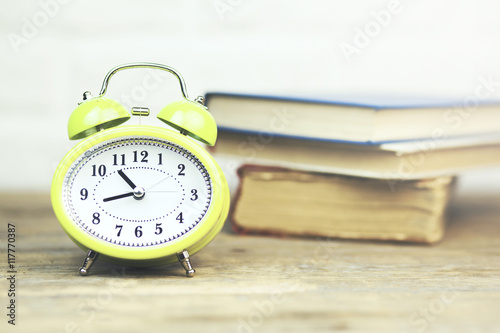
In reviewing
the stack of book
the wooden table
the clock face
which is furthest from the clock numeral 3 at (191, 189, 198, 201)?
the stack of book

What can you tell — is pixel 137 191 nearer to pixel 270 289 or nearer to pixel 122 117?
pixel 122 117

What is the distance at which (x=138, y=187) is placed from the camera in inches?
34.9

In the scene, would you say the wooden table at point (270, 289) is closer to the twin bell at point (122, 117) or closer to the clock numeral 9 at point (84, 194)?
the clock numeral 9 at point (84, 194)

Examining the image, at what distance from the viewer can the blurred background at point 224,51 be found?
162 centimetres

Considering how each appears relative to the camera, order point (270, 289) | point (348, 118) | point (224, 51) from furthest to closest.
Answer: point (224, 51), point (348, 118), point (270, 289)

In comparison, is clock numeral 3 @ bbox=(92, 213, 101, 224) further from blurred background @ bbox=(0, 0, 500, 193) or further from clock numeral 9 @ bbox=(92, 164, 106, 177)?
blurred background @ bbox=(0, 0, 500, 193)

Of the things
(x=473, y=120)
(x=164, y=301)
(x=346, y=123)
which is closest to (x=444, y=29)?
(x=473, y=120)

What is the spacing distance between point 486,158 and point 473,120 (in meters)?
0.09

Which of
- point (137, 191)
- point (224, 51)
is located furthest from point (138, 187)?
point (224, 51)

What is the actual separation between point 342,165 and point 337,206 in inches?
3.2

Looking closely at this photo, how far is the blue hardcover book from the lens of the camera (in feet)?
3.45

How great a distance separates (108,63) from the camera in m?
1.64

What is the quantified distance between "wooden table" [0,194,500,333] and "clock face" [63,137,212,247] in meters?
0.07

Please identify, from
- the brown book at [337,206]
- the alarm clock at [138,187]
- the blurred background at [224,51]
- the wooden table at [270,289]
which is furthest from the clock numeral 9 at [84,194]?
the blurred background at [224,51]
